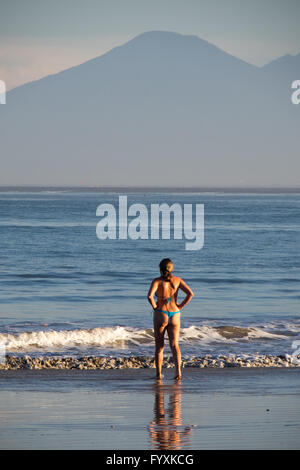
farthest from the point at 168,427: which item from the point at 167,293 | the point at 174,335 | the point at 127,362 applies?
the point at 127,362

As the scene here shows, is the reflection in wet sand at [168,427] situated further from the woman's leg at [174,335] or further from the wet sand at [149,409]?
the woman's leg at [174,335]

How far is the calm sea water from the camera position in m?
15.2

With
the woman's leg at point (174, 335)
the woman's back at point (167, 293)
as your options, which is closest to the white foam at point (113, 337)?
the woman's leg at point (174, 335)

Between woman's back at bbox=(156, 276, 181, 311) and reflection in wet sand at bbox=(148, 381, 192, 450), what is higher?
woman's back at bbox=(156, 276, 181, 311)

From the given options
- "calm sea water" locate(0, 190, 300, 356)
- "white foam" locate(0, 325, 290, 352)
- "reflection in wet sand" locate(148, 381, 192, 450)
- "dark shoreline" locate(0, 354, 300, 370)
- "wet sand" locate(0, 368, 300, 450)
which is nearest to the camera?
"reflection in wet sand" locate(148, 381, 192, 450)

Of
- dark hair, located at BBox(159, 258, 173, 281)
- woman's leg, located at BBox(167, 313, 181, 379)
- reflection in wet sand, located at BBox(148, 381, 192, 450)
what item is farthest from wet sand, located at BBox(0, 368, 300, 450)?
dark hair, located at BBox(159, 258, 173, 281)

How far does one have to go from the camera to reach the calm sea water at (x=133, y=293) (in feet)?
49.8

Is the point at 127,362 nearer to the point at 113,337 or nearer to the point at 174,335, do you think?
the point at 174,335

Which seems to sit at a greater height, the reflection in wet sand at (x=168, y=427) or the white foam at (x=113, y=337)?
the white foam at (x=113, y=337)

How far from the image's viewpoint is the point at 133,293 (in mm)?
23406

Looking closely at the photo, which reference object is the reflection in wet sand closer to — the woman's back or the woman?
the woman
